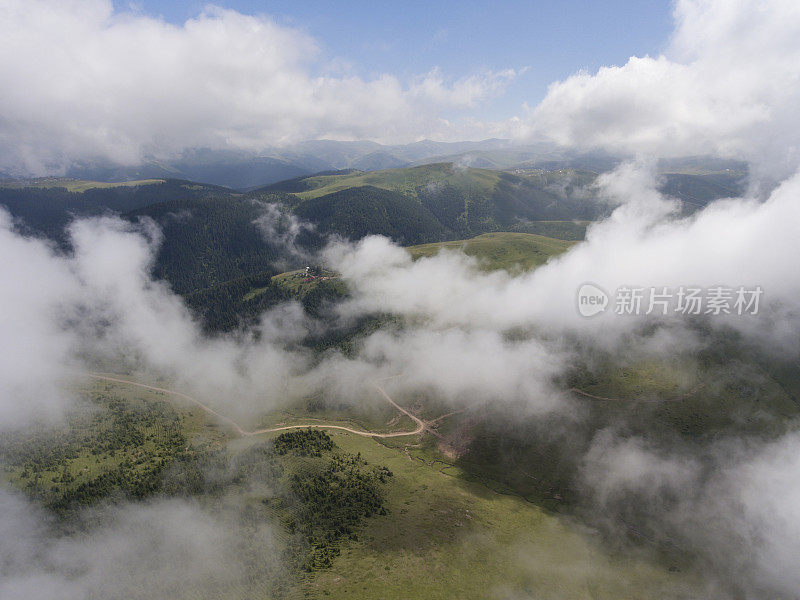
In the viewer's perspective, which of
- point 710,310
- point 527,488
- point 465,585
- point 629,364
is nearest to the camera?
point 465,585

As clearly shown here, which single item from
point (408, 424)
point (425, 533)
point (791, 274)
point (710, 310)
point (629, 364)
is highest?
point (791, 274)

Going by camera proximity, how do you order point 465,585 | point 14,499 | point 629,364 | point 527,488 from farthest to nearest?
point 629,364 → point 527,488 → point 14,499 → point 465,585

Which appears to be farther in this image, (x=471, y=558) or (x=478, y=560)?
(x=471, y=558)

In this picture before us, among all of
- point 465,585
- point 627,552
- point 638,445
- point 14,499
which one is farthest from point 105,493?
point 638,445

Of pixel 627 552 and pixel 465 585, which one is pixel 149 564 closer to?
pixel 465 585

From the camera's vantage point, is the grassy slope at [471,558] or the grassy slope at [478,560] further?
the grassy slope at [478,560]

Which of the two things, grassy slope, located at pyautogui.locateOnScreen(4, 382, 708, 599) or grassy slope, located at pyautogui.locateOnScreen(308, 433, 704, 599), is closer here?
grassy slope, located at pyautogui.locateOnScreen(4, 382, 708, 599)

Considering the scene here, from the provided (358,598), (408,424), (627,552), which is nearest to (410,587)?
(358,598)

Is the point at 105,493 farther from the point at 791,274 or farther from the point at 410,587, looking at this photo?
the point at 791,274

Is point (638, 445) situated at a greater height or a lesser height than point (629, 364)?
lesser

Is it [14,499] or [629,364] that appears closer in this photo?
[14,499]
